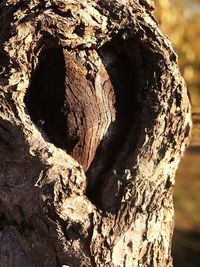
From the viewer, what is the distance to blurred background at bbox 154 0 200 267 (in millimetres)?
6718

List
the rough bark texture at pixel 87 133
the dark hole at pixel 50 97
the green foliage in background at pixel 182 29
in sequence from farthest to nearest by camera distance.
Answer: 1. the green foliage in background at pixel 182 29
2. the dark hole at pixel 50 97
3. the rough bark texture at pixel 87 133

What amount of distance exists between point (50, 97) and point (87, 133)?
195 mm

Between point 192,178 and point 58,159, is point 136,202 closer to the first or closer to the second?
point 58,159

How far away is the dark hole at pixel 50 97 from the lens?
2504 millimetres

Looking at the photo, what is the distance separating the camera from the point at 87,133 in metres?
2.53

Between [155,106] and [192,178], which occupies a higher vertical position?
[192,178]

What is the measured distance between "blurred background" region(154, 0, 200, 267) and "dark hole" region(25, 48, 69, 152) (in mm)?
1165

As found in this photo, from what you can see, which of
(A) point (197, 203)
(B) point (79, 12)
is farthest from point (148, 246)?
(A) point (197, 203)

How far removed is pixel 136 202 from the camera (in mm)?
2510

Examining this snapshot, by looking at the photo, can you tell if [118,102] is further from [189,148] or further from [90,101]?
[189,148]

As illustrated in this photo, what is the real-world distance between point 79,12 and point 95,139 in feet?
1.58

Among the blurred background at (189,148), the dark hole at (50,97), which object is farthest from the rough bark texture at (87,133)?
the blurred background at (189,148)

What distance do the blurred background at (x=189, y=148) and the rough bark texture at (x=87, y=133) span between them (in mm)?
967

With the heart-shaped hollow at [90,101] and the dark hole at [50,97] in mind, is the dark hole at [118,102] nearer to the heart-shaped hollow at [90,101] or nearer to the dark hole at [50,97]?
the heart-shaped hollow at [90,101]
